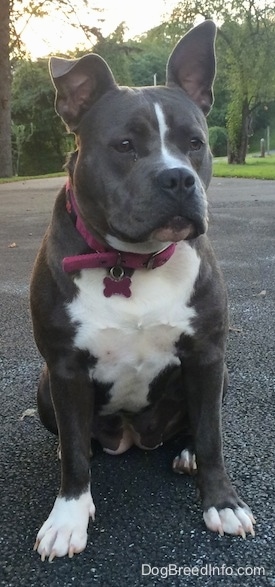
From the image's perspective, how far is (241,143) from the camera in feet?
98.4

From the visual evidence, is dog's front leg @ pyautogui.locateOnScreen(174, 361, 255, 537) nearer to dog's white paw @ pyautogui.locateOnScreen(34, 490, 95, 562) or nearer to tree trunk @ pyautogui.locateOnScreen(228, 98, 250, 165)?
dog's white paw @ pyautogui.locateOnScreen(34, 490, 95, 562)

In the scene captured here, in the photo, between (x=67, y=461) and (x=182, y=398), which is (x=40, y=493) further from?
(x=182, y=398)

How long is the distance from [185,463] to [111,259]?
0.81 m

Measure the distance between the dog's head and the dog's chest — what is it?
0.13m

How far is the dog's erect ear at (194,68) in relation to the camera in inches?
96.7

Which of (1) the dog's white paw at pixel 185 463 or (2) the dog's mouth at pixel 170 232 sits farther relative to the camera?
(1) the dog's white paw at pixel 185 463

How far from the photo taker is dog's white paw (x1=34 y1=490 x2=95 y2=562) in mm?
2076

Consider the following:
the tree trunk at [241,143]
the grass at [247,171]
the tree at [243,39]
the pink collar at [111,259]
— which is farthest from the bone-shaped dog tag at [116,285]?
the tree trunk at [241,143]

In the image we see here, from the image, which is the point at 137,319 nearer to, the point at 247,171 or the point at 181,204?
the point at 181,204

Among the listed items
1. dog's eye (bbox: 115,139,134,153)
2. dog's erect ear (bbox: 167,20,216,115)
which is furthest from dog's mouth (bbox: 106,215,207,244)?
dog's erect ear (bbox: 167,20,216,115)

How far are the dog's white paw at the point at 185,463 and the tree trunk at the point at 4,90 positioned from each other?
17318 mm

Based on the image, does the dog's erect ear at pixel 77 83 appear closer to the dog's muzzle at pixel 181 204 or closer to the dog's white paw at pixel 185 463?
the dog's muzzle at pixel 181 204

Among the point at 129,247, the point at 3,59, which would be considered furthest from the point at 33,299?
the point at 3,59

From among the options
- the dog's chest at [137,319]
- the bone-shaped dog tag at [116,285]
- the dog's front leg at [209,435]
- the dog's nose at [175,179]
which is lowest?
the dog's front leg at [209,435]
